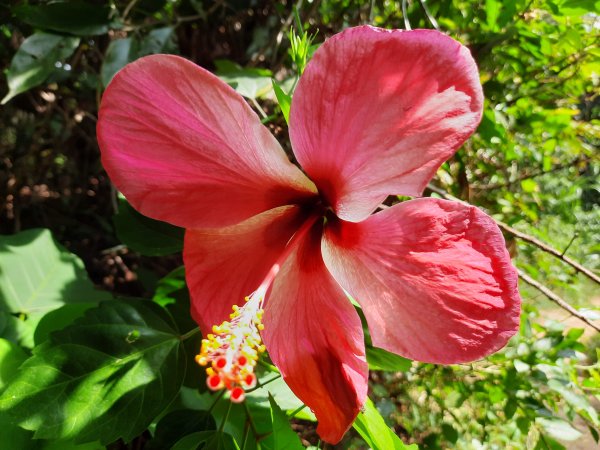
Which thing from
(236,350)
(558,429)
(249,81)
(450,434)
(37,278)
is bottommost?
(450,434)

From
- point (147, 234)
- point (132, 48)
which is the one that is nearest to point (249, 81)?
point (132, 48)

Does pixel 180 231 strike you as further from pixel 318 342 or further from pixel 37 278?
pixel 37 278

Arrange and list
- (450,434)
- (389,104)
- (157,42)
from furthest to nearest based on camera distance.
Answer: (450,434), (157,42), (389,104)

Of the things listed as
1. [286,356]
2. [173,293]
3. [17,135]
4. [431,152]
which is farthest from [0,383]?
[17,135]

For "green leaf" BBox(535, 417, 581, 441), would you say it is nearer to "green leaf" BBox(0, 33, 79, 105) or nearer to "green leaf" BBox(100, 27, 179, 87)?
"green leaf" BBox(100, 27, 179, 87)

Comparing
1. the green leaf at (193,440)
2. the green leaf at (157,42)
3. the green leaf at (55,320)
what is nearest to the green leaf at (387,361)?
the green leaf at (193,440)

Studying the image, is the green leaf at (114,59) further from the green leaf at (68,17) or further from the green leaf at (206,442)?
the green leaf at (206,442)
